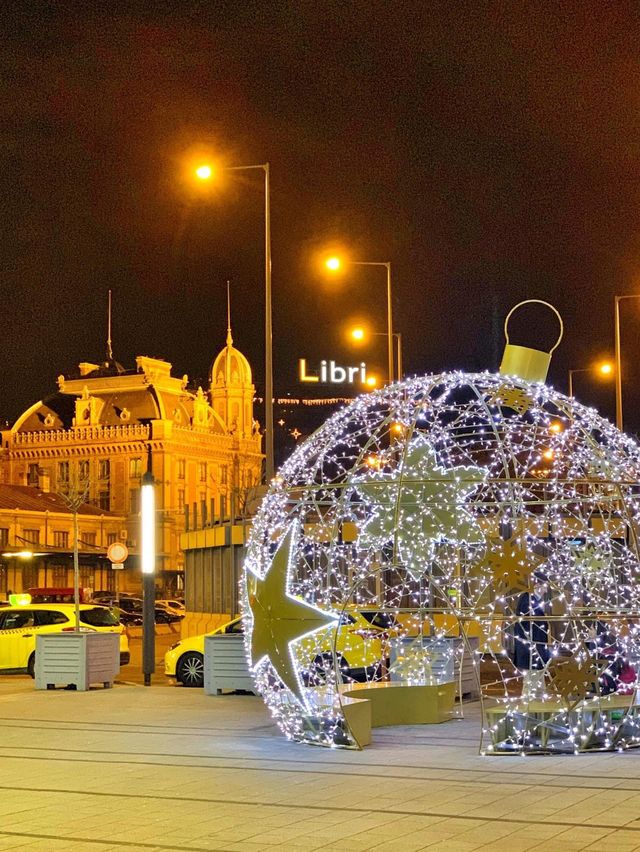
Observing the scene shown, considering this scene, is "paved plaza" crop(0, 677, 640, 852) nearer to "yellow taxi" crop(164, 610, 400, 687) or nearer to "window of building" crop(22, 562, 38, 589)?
"yellow taxi" crop(164, 610, 400, 687)

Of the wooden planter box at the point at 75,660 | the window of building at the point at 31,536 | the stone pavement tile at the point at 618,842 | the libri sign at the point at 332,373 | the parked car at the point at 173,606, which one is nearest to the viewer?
the stone pavement tile at the point at 618,842

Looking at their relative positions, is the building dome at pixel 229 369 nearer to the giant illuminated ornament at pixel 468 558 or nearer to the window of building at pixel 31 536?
the window of building at pixel 31 536

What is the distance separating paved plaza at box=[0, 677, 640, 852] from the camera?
8.54 m

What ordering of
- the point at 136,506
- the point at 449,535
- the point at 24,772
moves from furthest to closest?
the point at 136,506 < the point at 449,535 < the point at 24,772

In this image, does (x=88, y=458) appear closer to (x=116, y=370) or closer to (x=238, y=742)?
(x=116, y=370)

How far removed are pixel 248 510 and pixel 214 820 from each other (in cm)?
1659

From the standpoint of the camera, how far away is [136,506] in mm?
90188

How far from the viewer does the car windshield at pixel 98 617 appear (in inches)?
1078

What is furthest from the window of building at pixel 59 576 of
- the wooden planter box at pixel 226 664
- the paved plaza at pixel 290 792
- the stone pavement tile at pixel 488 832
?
the stone pavement tile at pixel 488 832

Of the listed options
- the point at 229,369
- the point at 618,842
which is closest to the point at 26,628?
the point at 618,842

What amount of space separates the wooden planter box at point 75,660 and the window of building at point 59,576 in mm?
51879

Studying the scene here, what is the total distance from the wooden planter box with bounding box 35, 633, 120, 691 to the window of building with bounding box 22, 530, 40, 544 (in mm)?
56097

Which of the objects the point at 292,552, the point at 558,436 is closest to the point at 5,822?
the point at 292,552

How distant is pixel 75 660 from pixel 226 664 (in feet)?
9.39
